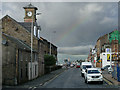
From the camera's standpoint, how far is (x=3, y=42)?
24219 millimetres

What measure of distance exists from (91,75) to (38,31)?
72.3ft

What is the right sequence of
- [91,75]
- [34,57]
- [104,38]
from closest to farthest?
1. [91,75]
2. [34,57]
3. [104,38]

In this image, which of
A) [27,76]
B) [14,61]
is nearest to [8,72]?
[14,61]

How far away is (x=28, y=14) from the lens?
63688 millimetres

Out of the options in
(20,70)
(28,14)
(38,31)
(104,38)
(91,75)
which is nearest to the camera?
(91,75)

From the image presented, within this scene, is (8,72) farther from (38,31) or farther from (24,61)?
(38,31)

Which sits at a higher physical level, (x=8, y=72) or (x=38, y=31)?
(x=38, y=31)

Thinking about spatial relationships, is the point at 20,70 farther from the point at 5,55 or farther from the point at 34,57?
the point at 34,57

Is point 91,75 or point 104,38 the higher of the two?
Result: point 104,38

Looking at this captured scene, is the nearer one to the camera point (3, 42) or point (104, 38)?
point (3, 42)

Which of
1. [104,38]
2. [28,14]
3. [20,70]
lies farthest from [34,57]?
[104,38]

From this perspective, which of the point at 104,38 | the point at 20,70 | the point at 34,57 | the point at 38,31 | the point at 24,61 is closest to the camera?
the point at 20,70

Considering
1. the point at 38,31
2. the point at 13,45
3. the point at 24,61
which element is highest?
the point at 38,31

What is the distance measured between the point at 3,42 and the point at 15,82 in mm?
4840
